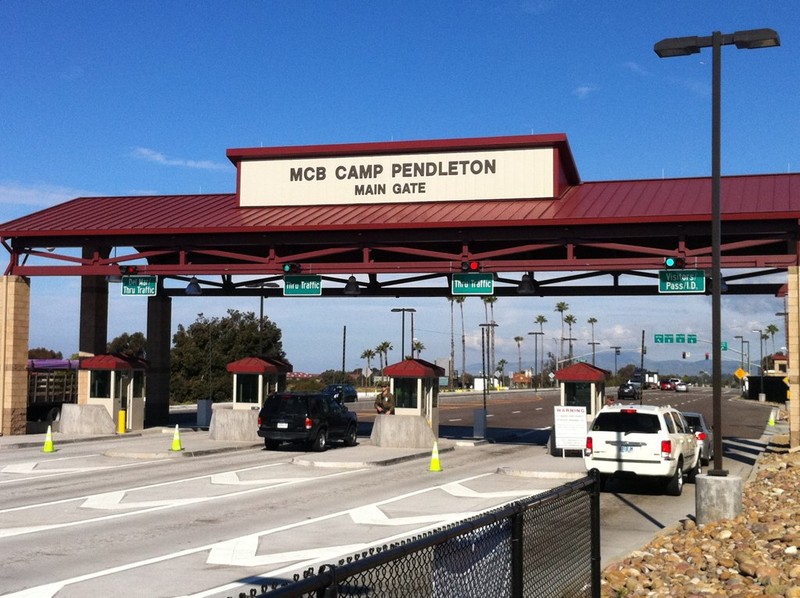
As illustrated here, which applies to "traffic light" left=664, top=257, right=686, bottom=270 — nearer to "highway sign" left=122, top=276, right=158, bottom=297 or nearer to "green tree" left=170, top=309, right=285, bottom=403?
"highway sign" left=122, top=276, right=158, bottom=297

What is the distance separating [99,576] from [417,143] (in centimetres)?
2494

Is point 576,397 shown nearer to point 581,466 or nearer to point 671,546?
point 581,466

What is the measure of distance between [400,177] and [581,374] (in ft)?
31.9

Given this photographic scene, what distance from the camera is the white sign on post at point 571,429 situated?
90.3ft

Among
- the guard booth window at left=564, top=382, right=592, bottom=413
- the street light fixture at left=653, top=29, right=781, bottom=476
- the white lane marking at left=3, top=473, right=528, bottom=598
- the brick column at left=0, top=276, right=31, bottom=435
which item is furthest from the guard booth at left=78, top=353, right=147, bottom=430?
the street light fixture at left=653, top=29, right=781, bottom=476

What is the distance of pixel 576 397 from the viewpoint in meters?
31.6

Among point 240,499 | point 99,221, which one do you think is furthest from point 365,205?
point 240,499

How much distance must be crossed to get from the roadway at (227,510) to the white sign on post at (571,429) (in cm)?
89

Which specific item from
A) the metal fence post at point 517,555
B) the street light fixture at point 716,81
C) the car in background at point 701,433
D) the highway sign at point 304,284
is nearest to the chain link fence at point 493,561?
the metal fence post at point 517,555

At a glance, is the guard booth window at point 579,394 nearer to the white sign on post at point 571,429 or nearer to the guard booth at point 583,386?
the guard booth at point 583,386

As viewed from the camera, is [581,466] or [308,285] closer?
[581,466]

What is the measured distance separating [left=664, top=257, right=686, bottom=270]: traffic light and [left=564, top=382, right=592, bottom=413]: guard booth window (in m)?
5.11

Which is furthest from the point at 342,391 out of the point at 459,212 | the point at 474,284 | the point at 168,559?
the point at 168,559

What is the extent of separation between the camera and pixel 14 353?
3372 cm
